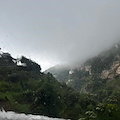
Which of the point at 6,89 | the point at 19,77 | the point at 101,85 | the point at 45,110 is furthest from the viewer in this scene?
the point at 101,85

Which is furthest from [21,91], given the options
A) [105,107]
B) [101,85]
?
[101,85]

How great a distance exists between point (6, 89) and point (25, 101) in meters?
8.18

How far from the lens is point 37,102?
244 ft

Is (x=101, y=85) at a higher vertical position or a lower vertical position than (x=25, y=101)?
higher

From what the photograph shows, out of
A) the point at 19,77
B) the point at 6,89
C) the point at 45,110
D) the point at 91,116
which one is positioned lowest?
the point at 91,116

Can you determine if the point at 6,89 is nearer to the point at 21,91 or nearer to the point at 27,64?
the point at 21,91

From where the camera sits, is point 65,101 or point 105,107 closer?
point 105,107

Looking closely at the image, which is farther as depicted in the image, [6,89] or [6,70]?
[6,70]

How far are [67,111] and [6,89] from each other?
21.2 m

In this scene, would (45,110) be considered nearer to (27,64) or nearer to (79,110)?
(79,110)

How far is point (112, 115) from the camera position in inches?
594

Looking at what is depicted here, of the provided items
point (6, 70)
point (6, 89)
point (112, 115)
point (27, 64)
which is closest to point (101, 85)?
point (27, 64)

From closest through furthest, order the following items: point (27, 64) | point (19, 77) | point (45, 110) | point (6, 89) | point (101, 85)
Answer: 1. point (45, 110)
2. point (6, 89)
3. point (19, 77)
4. point (27, 64)
5. point (101, 85)

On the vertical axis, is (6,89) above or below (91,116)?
above
